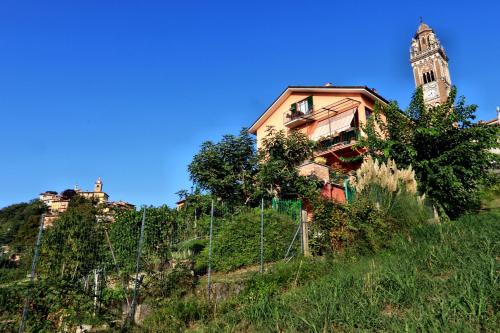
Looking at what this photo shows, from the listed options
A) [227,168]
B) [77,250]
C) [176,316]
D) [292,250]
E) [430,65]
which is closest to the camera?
[176,316]

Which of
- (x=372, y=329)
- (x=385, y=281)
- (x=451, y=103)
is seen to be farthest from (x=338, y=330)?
(x=451, y=103)

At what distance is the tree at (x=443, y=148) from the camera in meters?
12.9

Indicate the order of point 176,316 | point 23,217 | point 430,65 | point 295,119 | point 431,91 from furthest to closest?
point 430,65
point 431,91
point 23,217
point 295,119
point 176,316

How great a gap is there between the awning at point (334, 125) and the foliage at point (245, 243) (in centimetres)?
1405

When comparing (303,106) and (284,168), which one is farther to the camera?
(303,106)

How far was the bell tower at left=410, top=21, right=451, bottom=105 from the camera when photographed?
61.5 m

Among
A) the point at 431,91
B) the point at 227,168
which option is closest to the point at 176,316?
the point at 227,168

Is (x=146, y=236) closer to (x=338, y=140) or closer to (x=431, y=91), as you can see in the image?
(x=338, y=140)

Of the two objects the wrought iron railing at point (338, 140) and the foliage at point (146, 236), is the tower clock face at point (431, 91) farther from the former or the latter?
the foliage at point (146, 236)

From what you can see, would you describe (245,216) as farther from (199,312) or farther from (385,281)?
(385,281)

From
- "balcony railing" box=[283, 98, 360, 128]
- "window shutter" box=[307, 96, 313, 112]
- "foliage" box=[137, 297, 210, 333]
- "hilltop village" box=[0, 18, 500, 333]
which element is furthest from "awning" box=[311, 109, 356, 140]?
"foliage" box=[137, 297, 210, 333]

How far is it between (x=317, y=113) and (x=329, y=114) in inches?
36.7

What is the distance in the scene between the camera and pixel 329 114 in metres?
24.7

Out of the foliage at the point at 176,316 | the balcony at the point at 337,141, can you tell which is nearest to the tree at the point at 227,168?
the balcony at the point at 337,141
